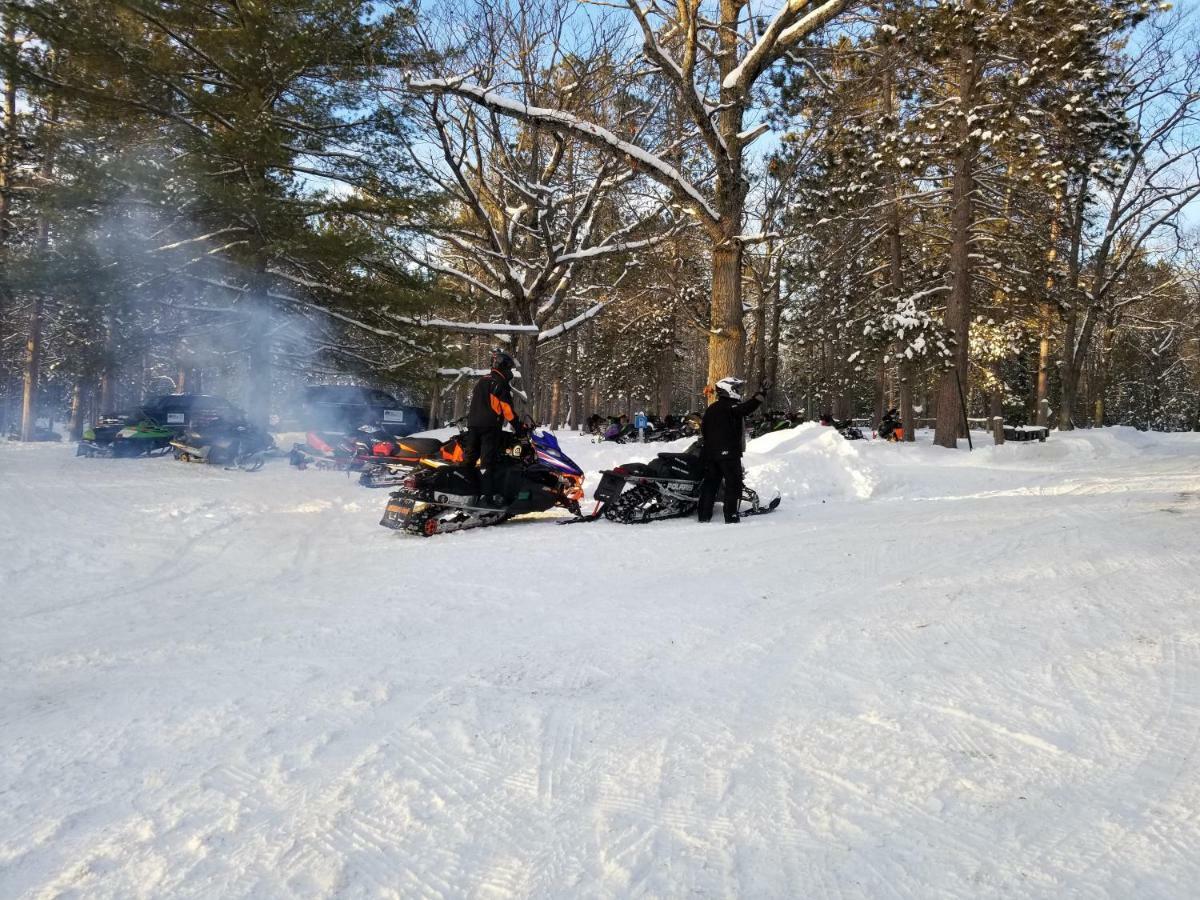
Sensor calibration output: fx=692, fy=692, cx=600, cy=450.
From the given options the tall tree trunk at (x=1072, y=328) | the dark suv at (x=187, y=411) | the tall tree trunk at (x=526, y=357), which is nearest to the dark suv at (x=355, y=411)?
the dark suv at (x=187, y=411)

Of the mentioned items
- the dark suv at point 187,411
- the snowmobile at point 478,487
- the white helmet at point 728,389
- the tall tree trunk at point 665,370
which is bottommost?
the snowmobile at point 478,487

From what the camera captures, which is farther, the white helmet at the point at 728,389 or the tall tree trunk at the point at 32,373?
the tall tree trunk at the point at 32,373

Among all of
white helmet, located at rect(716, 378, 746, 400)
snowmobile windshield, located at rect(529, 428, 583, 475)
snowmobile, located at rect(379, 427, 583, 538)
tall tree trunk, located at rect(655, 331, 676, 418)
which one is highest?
tall tree trunk, located at rect(655, 331, 676, 418)

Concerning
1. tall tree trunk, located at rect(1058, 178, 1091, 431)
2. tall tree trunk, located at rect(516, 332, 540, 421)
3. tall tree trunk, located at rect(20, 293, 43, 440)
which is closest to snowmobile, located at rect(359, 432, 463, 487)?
tall tree trunk, located at rect(516, 332, 540, 421)

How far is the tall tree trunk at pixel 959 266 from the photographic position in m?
14.8

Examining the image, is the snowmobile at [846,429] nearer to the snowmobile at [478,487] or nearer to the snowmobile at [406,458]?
the snowmobile at [406,458]

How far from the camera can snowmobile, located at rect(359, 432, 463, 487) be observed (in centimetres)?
819

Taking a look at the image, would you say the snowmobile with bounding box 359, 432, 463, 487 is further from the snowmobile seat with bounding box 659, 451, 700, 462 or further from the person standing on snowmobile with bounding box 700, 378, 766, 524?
the person standing on snowmobile with bounding box 700, 378, 766, 524

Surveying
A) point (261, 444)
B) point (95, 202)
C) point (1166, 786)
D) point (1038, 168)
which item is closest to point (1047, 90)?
Result: point (1038, 168)

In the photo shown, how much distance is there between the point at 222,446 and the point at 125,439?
9.81 ft

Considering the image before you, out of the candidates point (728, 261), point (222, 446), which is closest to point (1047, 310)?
point (728, 261)

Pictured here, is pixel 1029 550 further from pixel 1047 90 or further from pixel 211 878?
pixel 1047 90

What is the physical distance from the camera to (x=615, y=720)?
9.28ft

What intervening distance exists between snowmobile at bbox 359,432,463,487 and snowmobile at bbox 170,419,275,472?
3.58m
